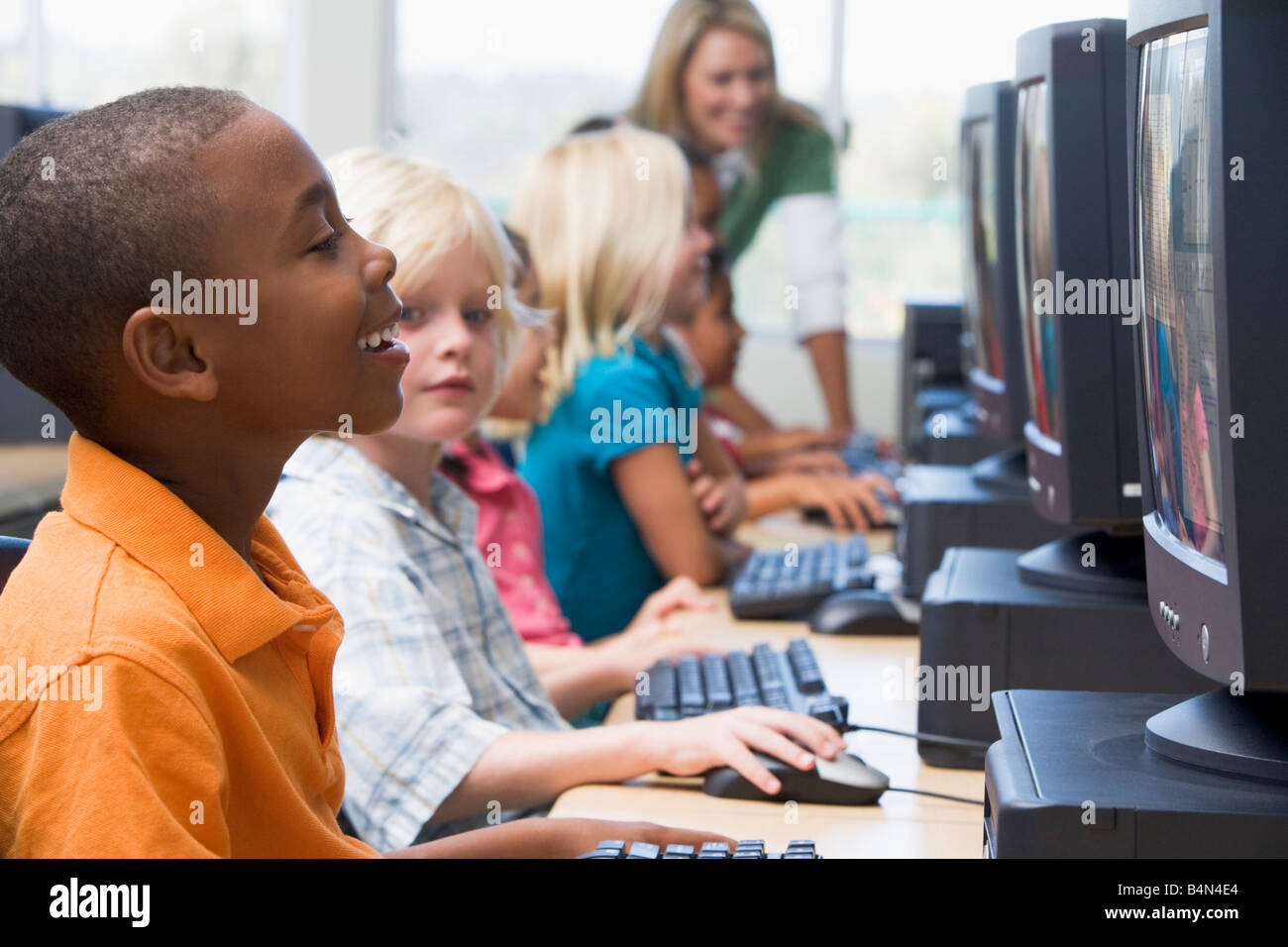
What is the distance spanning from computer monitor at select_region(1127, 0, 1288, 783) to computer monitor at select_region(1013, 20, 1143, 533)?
0.78 ft

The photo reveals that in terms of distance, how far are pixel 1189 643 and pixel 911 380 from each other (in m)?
2.32

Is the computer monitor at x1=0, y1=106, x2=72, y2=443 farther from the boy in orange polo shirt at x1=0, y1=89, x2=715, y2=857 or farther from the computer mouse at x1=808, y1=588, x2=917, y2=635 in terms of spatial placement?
the boy in orange polo shirt at x1=0, y1=89, x2=715, y2=857

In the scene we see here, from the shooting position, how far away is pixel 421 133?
424cm

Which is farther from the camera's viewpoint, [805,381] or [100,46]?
[805,381]

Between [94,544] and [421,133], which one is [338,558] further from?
[421,133]

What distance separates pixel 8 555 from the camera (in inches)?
35.1

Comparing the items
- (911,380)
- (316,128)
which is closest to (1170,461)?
(911,380)

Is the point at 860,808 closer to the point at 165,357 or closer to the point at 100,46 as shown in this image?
the point at 165,357

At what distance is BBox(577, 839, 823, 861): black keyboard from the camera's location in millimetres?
868

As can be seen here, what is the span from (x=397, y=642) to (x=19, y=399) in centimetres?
119

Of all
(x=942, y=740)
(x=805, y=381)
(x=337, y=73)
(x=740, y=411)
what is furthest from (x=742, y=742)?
(x=805, y=381)

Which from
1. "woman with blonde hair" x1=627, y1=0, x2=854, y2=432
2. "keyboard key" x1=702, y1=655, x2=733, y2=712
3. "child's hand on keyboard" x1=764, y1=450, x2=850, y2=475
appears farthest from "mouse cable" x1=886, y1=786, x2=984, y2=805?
"woman with blonde hair" x1=627, y1=0, x2=854, y2=432
